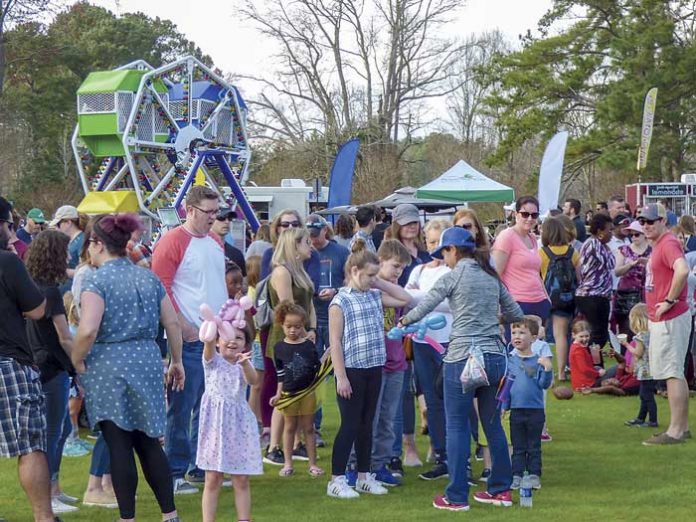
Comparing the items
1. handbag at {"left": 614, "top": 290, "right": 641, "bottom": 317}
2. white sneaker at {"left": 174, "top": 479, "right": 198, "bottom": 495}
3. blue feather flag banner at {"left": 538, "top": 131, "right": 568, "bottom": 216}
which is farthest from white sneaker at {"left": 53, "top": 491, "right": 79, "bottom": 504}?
blue feather flag banner at {"left": 538, "top": 131, "right": 568, "bottom": 216}

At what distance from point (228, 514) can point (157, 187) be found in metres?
16.1

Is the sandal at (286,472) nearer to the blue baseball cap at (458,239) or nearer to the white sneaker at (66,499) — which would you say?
the white sneaker at (66,499)

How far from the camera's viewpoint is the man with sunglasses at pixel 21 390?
18.7 ft

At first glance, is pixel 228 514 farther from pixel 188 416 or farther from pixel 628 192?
pixel 628 192

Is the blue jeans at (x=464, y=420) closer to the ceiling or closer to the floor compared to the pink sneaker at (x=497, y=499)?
closer to the ceiling

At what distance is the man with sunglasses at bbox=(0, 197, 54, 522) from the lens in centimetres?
571

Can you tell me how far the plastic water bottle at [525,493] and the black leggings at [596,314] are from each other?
17.8ft

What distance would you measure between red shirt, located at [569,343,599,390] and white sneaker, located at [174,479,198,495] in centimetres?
553

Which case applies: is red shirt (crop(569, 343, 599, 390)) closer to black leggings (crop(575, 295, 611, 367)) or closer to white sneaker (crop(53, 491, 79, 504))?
black leggings (crop(575, 295, 611, 367))

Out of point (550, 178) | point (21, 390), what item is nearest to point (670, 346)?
point (21, 390)

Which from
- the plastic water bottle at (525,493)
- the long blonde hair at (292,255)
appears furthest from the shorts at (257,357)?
the plastic water bottle at (525,493)

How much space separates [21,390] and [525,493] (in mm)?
3122

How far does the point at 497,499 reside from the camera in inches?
264

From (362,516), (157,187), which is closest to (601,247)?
(362,516)
